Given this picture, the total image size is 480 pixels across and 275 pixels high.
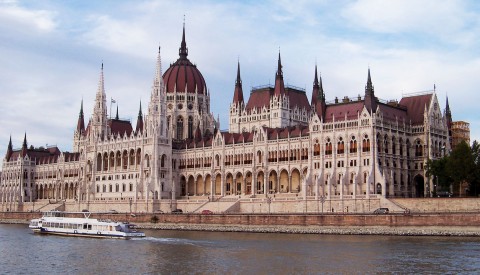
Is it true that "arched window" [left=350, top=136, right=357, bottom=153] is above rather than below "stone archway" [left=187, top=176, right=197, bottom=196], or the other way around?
above

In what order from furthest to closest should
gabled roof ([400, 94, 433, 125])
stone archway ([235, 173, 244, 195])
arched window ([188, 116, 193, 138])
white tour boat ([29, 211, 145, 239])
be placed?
arched window ([188, 116, 193, 138]) → stone archway ([235, 173, 244, 195]) → gabled roof ([400, 94, 433, 125]) → white tour boat ([29, 211, 145, 239])

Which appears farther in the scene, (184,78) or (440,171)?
(184,78)

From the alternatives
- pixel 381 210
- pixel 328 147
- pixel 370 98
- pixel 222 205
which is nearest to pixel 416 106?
pixel 370 98

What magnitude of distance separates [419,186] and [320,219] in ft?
99.4

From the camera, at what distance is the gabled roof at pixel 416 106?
122688mm

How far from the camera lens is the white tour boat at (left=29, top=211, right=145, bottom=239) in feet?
310

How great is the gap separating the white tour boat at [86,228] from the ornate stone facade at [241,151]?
31.2m

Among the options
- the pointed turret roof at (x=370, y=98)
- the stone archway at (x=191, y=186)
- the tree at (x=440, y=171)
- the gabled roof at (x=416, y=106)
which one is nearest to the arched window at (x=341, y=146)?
the pointed turret roof at (x=370, y=98)

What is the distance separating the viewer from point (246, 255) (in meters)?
69.6

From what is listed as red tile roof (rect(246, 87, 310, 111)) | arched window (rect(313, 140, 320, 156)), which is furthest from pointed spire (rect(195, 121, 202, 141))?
arched window (rect(313, 140, 320, 156))

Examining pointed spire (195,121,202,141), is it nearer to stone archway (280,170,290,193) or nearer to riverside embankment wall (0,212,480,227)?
stone archway (280,170,290,193)

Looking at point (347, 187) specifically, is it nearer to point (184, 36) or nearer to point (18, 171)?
point (184, 36)

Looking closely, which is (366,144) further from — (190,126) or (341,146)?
(190,126)

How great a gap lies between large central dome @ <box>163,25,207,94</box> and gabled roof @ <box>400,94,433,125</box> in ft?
185
